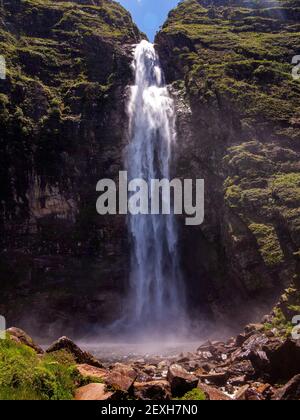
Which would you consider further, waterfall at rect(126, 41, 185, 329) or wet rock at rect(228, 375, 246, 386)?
waterfall at rect(126, 41, 185, 329)

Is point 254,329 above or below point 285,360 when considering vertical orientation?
above

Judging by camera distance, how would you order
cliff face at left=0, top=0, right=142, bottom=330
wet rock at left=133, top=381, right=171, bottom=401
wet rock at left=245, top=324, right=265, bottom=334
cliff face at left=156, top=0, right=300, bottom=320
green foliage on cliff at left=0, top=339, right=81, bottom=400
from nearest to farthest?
green foliage on cliff at left=0, top=339, right=81, bottom=400 → wet rock at left=133, top=381, right=171, bottom=401 → wet rock at left=245, top=324, right=265, bottom=334 → cliff face at left=156, top=0, right=300, bottom=320 → cliff face at left=0, top=0, right=142, bottom=330

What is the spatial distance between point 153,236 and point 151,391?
24573mm

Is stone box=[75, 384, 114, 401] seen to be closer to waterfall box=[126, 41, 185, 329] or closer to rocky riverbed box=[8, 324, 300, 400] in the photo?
rocky riverbed box=[8, 324, 300, 400]

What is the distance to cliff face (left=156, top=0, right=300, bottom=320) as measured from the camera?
30.0m

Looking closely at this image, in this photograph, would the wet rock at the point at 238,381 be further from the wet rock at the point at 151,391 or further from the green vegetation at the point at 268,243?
the green vegetation at the point at 268,243

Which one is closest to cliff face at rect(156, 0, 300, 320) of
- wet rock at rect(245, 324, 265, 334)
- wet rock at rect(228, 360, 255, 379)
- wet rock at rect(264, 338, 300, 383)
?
wet rock at rect(245, 324, 265, 334)

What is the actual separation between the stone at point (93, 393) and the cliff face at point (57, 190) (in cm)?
2402

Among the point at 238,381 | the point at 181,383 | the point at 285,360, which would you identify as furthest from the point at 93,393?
the point at 285,360

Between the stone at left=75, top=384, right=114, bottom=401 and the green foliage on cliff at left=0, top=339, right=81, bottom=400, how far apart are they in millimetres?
238

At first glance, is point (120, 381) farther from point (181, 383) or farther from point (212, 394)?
point (212, 394)

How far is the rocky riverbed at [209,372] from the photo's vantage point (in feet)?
42.6

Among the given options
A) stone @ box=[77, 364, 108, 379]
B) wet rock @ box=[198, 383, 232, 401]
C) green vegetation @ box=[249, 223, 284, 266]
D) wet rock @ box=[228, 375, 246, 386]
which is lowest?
wet rock @ box=[198, 383, 232, 401]

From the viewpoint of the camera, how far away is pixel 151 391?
42.6ft
